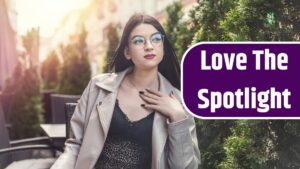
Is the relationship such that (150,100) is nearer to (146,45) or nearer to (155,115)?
(155,115)

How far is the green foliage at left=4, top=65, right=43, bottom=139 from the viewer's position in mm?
6867

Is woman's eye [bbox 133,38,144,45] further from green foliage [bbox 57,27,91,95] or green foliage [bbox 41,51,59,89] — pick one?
green foliage [bbox 41,51,59,89]

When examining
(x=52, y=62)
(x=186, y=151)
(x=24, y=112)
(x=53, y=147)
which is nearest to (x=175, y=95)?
(x=186, y=151)

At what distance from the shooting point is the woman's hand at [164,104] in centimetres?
215

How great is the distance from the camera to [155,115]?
216 centimetres

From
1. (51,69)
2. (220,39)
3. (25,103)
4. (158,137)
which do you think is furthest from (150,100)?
(51,69)

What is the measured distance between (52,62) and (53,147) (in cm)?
1141

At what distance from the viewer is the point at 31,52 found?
7.98m

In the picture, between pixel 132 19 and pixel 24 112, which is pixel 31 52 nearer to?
pixel 24 112

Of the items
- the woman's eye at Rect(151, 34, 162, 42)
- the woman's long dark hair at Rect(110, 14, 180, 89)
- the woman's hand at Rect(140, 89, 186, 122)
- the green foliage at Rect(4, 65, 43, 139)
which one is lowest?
the green foliage at Rect(4, 65, 43, 139)

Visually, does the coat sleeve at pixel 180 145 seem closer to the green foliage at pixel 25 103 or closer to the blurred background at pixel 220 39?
the blurred background at pixel 220 39

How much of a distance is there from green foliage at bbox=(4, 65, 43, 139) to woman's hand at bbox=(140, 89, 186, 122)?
16.0 ft

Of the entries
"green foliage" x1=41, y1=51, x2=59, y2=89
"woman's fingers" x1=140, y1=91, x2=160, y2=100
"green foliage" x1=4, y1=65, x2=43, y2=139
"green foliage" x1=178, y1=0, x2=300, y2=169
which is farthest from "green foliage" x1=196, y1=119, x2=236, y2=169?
"green foliage" x1=41, y1=51, x2=59, y2=89

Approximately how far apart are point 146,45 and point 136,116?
0.99ft
